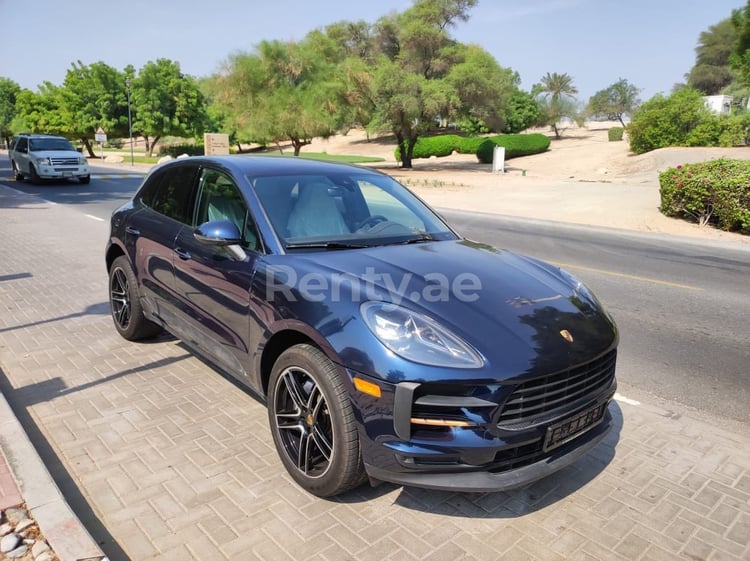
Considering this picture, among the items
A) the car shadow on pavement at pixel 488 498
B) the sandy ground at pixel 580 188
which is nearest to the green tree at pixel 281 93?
the sandy ground at pixel 580 188

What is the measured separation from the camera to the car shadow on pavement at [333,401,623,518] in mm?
3023

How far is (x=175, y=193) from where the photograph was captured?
458cm

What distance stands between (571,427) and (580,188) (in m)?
24.8

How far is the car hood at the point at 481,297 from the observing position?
2727 mm

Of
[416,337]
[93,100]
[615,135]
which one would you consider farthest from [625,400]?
[93,100]

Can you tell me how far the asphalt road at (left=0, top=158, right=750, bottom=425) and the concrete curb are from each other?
390 cm

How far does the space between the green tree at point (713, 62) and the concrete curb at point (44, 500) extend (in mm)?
87111

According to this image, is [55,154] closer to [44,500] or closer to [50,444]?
[50,444]

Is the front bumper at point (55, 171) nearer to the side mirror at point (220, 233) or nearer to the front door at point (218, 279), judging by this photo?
the front door at point (218, 279)

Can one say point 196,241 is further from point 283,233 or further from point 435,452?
point 435,452

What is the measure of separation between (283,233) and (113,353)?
254 centimetres

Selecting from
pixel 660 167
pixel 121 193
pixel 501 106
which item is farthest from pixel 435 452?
pixel 501 106

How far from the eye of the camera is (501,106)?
37594 mm

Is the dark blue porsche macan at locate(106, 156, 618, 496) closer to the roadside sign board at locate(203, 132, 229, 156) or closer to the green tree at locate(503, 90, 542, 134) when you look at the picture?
the roadside sign board at locate(203, 132, 229, 156)
